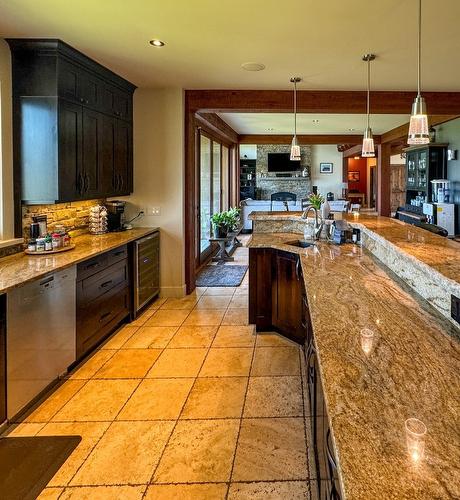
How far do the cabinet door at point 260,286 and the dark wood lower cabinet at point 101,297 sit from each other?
1297mm

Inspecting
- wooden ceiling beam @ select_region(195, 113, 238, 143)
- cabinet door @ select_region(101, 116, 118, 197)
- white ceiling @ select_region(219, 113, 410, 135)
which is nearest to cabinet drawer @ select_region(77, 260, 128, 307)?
cabinet door @ select_region(101, 116, 118, 197)

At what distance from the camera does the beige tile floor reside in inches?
79.1

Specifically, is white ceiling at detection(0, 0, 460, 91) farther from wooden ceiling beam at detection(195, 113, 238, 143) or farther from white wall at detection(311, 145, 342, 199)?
white wall at detection(311, 145, 342, 199)

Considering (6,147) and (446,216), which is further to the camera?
(446,216)

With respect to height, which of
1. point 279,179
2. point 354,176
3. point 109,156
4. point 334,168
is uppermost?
point 354,176

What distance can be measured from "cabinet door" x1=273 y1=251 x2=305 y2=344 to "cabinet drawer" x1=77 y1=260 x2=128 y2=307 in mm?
1529

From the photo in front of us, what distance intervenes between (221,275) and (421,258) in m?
4.68

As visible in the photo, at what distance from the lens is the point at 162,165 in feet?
17.1

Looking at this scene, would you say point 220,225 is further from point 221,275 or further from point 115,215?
point 115,215

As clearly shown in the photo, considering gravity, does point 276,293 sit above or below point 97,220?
below

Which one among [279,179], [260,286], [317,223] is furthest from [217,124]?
[279,179]

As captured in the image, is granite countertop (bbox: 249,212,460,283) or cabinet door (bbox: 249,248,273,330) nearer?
granite countertop (bbox: 249,212,460,283)

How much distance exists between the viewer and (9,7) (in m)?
2.81

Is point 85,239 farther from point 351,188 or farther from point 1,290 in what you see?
point 351,188
